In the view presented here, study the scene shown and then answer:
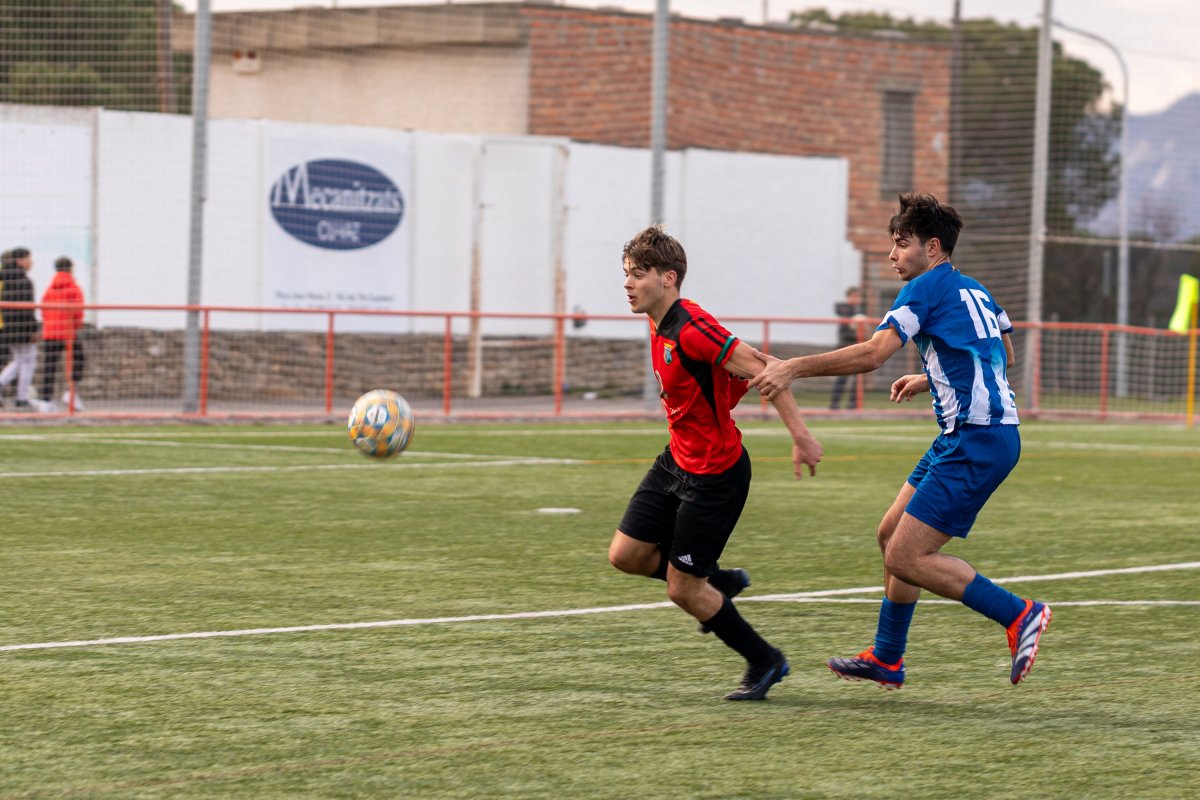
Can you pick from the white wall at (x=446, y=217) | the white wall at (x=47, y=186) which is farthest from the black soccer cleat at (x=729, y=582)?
the white wall at (x=47, y=186)

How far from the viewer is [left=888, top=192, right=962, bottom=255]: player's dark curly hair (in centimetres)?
616

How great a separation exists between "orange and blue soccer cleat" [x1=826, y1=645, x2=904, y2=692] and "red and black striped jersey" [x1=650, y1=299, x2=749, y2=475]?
0.82m

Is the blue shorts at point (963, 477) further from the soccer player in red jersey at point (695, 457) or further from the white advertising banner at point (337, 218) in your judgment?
the white advertising banner at point (337, 218)

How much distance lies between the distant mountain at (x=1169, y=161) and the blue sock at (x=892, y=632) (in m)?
31.0

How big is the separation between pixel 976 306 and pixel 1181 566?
14.0ft

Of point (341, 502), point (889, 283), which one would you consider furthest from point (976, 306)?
point (889, 283)

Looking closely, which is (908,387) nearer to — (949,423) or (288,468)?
(949,423)

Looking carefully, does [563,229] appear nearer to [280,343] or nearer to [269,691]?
[280,343]

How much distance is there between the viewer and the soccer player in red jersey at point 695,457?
6.02m

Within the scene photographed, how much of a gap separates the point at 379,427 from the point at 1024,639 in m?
4.13

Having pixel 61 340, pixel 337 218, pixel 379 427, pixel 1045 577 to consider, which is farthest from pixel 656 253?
pixel 337 218

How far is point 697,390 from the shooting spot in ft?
20.2

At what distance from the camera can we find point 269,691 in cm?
596

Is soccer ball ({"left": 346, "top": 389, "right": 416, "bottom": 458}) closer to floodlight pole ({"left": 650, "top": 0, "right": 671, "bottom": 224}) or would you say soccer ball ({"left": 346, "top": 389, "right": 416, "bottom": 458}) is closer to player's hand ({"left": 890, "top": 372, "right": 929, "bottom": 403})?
player's hand ({"left": 890, "top": 372, "right": 929, "bottom": 403})
